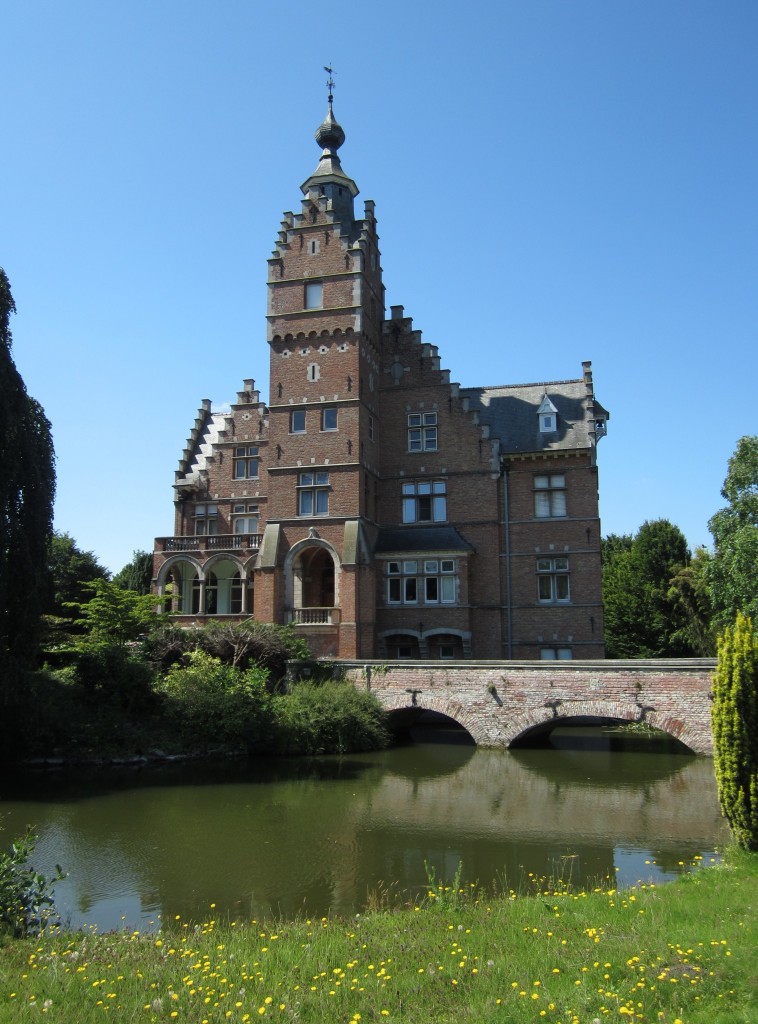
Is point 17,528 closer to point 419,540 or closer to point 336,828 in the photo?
point 336,828

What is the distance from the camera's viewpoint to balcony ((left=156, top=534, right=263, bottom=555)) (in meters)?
33.3

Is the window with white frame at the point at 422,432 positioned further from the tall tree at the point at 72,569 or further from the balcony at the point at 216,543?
the tall tree at the point at 72,569

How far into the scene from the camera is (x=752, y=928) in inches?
297

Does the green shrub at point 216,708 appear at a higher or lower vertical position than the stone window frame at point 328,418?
lower

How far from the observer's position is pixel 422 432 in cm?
3531

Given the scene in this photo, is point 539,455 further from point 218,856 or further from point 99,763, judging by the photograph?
point 218,856

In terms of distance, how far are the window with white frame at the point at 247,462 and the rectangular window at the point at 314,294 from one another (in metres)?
7.28

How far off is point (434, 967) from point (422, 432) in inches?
1154

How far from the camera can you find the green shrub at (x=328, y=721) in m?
24.5

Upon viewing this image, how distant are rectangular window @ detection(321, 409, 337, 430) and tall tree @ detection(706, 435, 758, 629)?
49.6 ft

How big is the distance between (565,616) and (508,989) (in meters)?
27.0

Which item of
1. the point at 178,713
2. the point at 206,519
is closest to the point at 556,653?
the point at 178,713

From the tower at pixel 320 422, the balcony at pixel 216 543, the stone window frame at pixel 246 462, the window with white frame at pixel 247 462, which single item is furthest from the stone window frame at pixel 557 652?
the window with white frame at pixel 247 462

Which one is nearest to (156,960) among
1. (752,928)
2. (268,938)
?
(268,938)
